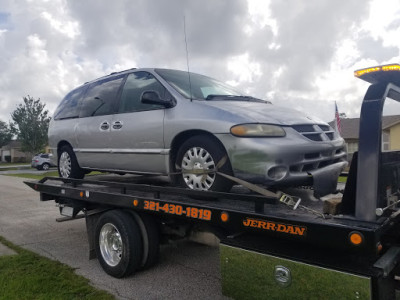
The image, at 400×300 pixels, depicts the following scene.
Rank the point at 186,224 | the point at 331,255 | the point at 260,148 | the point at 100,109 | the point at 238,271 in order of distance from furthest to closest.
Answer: the point at 100,109 → the point at 186,224 → the point at 260,148 → the point at 238,271 → the point at 331,255

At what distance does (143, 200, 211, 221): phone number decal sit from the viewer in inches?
Answer: 131

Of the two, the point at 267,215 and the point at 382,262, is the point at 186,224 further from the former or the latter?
the point at 382,262

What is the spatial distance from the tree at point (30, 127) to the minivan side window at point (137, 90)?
46890 millimetres

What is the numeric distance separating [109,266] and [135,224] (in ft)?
2.16

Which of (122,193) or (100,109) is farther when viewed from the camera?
(100,109)

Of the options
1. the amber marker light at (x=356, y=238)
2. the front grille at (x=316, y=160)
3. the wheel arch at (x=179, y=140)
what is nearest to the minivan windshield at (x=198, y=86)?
the wheel arch at (x=179, y=140)

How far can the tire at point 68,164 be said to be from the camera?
5.64 metres

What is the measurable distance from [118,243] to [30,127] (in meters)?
47.9

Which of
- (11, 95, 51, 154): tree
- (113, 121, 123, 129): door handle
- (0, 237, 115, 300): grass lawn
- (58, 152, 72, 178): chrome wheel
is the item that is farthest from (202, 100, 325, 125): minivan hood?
(11, 95, 51, 154): tree

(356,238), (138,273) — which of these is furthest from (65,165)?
(356,238)

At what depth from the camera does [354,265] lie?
2484 millimetres

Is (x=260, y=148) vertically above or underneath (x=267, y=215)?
above

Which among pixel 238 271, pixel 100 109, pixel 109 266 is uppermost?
pixel 100 109

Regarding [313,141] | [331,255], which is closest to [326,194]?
[313,141]
